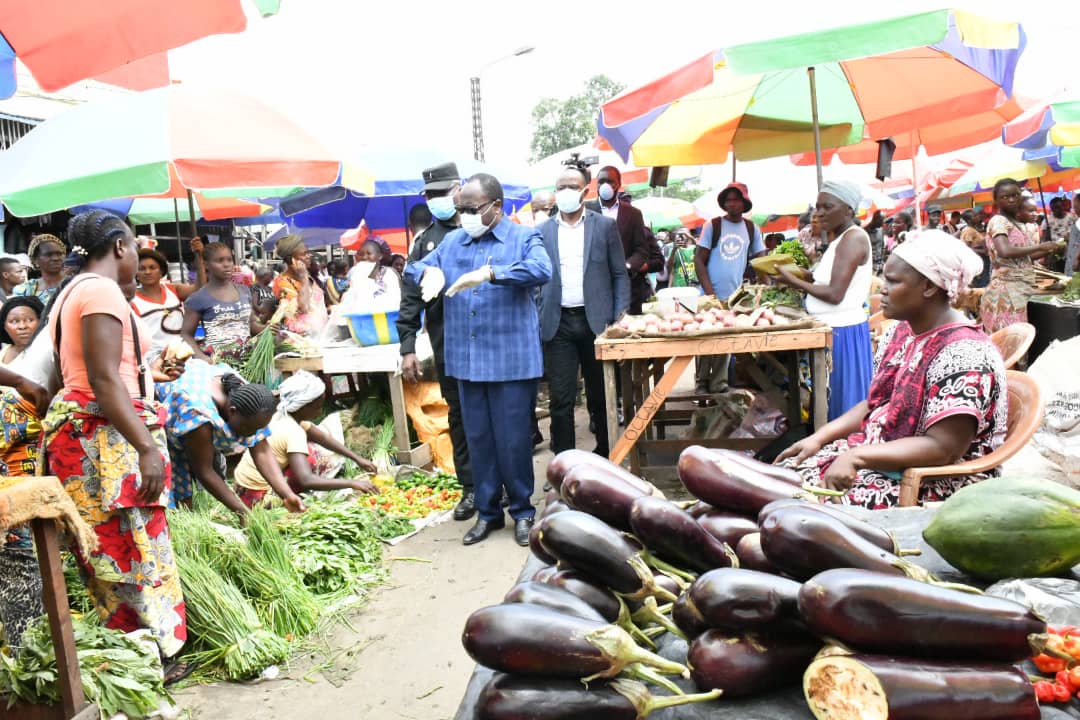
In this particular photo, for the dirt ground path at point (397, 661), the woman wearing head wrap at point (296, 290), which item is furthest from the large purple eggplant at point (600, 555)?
the woman wearing head wrap at point (296, 290)

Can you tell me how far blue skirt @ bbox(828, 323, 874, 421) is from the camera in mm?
4953

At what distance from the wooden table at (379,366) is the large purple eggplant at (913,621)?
5009mm

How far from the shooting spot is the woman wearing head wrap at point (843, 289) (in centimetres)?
470

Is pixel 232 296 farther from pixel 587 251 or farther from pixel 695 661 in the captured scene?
pixel 695 661

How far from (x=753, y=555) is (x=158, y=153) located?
4372 millimetres

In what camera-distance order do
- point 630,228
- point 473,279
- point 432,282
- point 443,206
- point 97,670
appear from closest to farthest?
point 97,670 < point 473,279 < point 432,282 < point 443,206 < point 630,228

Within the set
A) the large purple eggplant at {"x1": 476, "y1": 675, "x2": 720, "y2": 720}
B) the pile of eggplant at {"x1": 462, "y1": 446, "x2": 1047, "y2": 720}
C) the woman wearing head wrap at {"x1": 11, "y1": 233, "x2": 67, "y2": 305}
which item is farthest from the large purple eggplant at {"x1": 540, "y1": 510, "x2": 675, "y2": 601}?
the woman wearing head wrap at {"x1": 11, "y1": 233, "x2": 67, "y2": 305}

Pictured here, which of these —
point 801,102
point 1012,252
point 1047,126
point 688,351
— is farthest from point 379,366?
point 1047,126

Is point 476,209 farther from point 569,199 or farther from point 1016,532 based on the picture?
point 1016,532

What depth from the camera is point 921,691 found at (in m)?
1.05

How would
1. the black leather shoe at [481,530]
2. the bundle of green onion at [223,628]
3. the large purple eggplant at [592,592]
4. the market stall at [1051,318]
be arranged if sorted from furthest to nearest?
the market stall at [1051,318], the black leather shoe at [481,530], the bundle of green onion at [223,628], the large purple eggplant at [592,592]

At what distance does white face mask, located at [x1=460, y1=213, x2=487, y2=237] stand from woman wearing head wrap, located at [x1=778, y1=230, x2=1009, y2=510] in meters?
2.36

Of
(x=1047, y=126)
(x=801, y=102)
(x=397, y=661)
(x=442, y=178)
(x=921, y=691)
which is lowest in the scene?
(x=397, y=661)

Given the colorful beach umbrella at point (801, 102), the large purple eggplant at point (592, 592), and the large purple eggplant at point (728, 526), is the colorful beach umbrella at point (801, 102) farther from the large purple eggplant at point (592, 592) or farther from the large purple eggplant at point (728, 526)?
the large purple eggplant at point (592, 592)
